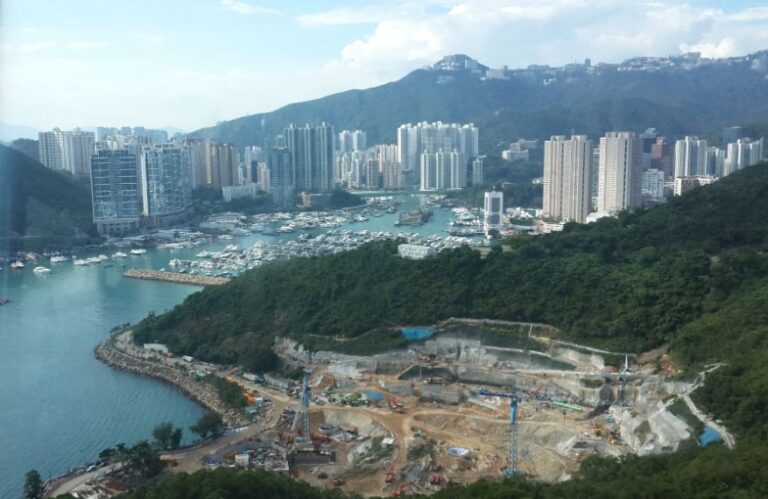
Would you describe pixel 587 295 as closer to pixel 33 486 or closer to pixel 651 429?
pixel 651 429

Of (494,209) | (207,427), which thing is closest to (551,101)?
(494,209)

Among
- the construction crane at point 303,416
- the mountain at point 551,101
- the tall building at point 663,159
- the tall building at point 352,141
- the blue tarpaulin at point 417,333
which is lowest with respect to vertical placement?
the construction crane at point 303,416

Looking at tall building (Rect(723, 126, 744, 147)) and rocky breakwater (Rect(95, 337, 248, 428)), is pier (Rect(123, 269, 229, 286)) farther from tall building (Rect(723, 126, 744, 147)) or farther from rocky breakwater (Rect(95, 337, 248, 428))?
tall building (Rect(723, 126, 744, 147))

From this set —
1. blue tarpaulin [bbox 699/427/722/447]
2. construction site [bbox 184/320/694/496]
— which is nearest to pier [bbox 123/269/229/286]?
construction site [bbox 184/320/694/496]

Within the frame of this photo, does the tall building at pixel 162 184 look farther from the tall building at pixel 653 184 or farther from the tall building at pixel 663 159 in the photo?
the tall building at pixel 663 159

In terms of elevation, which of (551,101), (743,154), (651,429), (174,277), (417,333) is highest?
(551,101)

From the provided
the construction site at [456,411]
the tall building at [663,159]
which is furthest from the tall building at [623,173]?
the construction site at [456,411]
